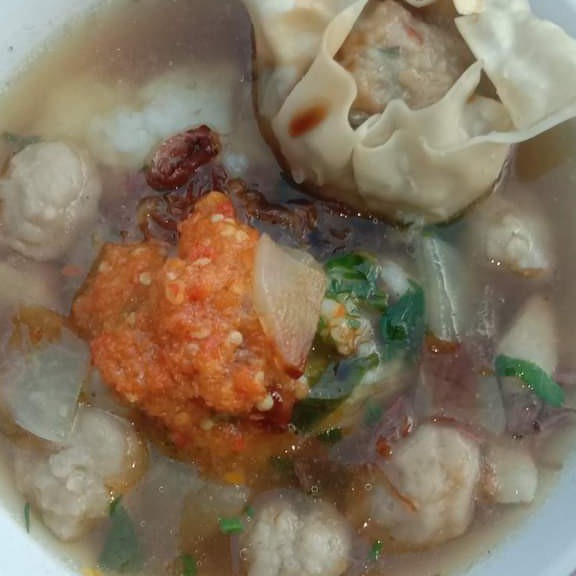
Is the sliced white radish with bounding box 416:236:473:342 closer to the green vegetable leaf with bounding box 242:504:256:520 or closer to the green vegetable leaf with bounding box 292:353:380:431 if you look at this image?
the green vegetable leaf with bounding box 292:353:380:431

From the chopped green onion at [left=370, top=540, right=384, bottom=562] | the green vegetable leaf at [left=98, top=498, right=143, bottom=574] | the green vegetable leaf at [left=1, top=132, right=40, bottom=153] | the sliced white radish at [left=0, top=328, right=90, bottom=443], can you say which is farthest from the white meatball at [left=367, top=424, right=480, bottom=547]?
the green vegetable leaf at [left=1, top=132, right=40, bottom=153]

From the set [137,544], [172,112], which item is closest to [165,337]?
[137,544]

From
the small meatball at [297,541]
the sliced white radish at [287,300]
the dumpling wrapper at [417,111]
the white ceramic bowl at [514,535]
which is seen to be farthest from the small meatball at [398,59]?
the small meatball at [297,541]

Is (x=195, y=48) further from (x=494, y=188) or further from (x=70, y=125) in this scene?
(x=494, y=188)

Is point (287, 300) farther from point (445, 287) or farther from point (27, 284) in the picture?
point (27, 284)

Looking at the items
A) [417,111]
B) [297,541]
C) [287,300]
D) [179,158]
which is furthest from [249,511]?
[417,111]

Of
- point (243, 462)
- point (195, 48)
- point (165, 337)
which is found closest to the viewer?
point (165, 337)

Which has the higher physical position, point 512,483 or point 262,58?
point 262,58

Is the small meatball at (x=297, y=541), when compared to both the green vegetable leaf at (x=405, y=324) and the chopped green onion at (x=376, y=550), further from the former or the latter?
the green vegetable leaf at (x=405, y=324)

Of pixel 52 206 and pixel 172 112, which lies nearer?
pixel 52 206
